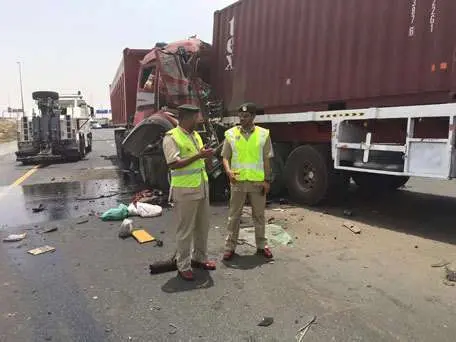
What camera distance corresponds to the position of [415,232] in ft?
20.6

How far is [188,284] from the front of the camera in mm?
4422

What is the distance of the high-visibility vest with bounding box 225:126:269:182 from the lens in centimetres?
504

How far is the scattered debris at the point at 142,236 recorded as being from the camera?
595 cm

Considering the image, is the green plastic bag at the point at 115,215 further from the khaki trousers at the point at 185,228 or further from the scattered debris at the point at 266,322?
the scattered debris at the point at 266,322

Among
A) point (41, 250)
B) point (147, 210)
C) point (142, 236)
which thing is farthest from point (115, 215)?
point (41, 250)

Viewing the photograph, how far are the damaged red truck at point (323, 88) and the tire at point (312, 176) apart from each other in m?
0.02

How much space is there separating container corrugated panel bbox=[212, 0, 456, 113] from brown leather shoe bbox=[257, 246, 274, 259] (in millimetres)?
2841

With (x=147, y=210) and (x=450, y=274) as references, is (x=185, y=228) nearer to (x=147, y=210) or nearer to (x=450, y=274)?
(x=450, y=274)

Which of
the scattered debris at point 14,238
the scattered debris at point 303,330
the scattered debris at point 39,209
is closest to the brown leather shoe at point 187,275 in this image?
the scattered debris at point 303,330

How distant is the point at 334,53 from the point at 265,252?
360 cm

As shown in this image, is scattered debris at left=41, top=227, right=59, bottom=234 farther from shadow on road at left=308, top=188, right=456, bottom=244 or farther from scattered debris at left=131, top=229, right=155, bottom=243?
shadow on road at left=308, top=188, right=456, bottom=244

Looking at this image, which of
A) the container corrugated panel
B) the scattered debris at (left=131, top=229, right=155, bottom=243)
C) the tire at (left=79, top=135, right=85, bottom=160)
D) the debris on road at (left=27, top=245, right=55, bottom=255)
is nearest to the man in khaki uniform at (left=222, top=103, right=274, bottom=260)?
the scattered debris at (left=131, top=229, right=155, bottom=243)

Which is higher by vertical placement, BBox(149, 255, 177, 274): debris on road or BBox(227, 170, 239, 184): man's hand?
BBox(227, 170, 239, 184): man's hand

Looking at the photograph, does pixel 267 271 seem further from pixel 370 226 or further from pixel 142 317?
pixel 370 226
